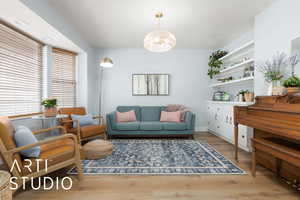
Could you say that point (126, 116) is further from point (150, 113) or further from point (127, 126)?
point (150, 113)

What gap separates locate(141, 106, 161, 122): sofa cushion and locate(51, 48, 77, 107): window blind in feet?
6.09

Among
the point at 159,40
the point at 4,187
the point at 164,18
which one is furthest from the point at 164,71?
the point at 4,187

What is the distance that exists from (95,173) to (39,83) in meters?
2.35

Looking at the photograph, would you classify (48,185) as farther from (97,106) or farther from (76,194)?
(97,106)

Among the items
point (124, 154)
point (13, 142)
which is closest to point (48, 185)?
point (13, 142)

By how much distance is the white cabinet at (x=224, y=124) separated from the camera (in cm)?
284

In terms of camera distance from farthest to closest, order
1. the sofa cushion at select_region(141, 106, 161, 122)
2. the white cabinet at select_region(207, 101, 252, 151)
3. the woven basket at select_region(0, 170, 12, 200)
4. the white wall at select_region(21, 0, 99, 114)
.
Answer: the sofa cushion at select_region(141, 106, 161, 122), the white cabinet at select_region(207, 101, 252, 151), the white wall at select_region(21, 0, 99, 114), the woven basket at select_region(0, 170, 12, 200)

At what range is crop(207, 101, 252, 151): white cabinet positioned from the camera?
2.84 metres

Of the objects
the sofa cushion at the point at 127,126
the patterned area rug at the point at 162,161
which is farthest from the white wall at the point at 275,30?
the sofa cushion at the point at 127,126

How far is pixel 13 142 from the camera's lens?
1.54 metres

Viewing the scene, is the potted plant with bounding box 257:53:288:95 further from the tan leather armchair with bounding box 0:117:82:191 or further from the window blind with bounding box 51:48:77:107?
the window blind with bounding box 51:48:77:107

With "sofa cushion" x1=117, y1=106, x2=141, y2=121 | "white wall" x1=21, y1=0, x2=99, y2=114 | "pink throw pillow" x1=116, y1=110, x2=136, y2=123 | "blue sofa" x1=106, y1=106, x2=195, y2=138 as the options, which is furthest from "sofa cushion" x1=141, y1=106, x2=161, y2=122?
"white wall" x1=21, y1=0, x2=99, y2=114

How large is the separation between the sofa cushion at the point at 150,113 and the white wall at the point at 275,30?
236cm

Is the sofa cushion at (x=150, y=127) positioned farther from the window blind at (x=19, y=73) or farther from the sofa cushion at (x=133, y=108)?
the window blind at (x=19, y=73)
